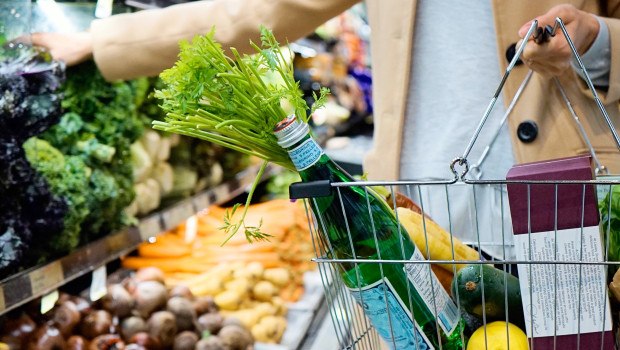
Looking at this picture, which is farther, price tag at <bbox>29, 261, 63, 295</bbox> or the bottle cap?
price tag at <bbox>29, 261, 63, 295</bbox>

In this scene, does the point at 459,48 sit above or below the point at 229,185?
above

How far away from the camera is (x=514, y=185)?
715 millimetres

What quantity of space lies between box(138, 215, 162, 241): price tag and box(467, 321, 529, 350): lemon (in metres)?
1.29

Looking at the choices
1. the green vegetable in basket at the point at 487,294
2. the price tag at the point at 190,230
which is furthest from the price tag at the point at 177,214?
the green vegetable in basket at the point at 487,294

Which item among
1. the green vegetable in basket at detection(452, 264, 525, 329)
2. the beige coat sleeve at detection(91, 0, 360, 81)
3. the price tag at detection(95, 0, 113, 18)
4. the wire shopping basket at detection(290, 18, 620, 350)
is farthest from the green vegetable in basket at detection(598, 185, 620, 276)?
the price tag at detection(95, 0, 113, 18)

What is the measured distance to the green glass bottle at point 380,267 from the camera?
27.7 inches

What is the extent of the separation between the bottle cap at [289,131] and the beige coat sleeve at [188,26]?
810 millimetres

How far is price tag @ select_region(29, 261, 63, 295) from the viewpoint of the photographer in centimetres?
131

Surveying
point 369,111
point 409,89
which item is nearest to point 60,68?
point 409,89

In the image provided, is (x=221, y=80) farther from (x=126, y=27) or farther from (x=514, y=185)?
(x=126, y=27)

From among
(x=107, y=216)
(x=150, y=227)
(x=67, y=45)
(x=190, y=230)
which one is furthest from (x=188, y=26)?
(x=190, y=230)

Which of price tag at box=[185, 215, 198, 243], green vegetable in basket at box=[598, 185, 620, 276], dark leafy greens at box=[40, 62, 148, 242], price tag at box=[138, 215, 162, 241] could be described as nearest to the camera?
green vegetable in basket at box=[598, 185, 620, 276]

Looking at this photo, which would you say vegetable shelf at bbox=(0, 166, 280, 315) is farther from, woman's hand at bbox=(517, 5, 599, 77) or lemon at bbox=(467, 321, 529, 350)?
woman's hand at bbox=(517, 5, 599, 77)

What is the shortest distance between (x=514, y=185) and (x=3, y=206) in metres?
1.02
